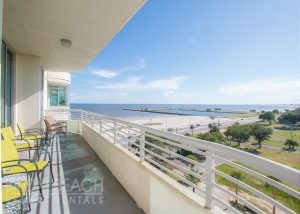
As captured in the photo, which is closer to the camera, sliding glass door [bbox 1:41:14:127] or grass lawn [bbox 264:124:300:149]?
sliding glass door [bbox 1:41:14:127]

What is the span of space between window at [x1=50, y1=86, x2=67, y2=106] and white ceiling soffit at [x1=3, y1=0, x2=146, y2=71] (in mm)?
5560

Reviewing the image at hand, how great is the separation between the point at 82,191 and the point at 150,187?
1168mm

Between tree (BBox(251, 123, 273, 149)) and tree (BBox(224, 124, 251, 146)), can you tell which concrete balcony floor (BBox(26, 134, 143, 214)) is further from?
tree (BBox(251, 123, 273, 149))

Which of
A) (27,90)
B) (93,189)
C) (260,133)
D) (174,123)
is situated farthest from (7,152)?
(174,123)

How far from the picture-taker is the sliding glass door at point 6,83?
4.02m

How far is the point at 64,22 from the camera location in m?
3.27

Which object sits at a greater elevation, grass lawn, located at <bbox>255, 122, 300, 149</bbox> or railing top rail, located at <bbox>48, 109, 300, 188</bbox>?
railing top rail, located at <bbox>48, 109, 300, 188</bbox>

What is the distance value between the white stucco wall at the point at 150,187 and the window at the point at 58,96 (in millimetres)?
7936

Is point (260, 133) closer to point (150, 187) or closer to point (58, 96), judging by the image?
point (58, 96)

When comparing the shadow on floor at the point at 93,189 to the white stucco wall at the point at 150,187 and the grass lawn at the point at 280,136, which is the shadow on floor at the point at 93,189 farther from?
the grass lawn at the point at 280,136

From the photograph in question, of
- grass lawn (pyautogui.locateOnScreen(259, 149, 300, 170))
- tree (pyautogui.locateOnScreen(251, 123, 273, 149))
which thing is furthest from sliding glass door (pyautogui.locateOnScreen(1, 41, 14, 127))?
tree (pyautogui.locateOnScreen(251, 123, 273, 149))

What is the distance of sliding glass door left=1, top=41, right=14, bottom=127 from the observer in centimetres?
402

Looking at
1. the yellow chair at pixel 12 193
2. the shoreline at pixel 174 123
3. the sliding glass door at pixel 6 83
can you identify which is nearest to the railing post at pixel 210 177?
the yellow chair at pixel 12 193

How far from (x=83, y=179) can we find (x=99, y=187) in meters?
0.45
